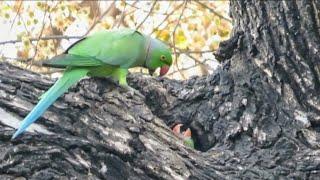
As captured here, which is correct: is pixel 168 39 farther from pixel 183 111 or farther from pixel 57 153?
→ pixel 57 153

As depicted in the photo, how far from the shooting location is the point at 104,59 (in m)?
2.14

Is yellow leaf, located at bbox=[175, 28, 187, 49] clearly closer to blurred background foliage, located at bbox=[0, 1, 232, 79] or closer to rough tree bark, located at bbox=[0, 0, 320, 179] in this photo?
blurred background foliage, located at bbox=[0, 1, 232, 79]

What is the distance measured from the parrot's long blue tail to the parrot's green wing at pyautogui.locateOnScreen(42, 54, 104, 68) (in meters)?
0.02

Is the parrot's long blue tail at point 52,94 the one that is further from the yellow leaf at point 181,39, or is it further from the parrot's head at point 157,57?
the yellow leaf at point 181,39

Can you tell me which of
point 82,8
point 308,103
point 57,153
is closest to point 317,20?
point 308,103

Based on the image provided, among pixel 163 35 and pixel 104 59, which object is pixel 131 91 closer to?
pixel 104 59

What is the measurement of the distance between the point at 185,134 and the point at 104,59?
326 mm

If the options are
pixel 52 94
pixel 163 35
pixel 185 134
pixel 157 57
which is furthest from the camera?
pixel 163 35

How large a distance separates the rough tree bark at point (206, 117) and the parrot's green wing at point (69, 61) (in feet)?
0.16

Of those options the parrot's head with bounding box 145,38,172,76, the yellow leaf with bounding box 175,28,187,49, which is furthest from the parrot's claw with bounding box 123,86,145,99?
the yellow leaf with bounding box 175,28,187,49

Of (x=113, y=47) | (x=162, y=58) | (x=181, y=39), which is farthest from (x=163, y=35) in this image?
(x=113, y=47)

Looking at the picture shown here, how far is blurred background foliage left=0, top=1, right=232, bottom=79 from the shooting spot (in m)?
4.49

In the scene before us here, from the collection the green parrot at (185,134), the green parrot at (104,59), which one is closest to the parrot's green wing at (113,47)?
the green parrot at (104,59)

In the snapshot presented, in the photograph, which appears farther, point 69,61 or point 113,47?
point 113,47
